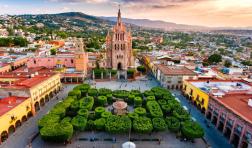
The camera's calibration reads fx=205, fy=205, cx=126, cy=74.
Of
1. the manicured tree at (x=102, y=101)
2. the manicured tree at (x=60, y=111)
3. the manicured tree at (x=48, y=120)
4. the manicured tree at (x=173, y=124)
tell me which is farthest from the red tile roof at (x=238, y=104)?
the manicured tree at (x=48, y=120)

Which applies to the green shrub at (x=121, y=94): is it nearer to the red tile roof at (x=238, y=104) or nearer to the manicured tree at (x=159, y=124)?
the manicured tree at (x=159, y=124)

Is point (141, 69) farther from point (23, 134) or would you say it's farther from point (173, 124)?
point (23, 134)

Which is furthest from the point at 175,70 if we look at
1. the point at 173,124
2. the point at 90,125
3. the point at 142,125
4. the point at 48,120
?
the point at 48,120

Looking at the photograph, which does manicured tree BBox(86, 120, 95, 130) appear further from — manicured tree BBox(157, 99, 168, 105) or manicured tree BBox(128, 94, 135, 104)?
manicured tree BBox(157, 99, 168, 105)

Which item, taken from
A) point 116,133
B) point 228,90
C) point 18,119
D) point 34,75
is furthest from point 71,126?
point 228,90

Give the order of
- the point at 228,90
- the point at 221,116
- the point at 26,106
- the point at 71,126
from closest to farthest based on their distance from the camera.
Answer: the point at 71,126, the point at 221,116, the point at 26,106, the point at 228,90

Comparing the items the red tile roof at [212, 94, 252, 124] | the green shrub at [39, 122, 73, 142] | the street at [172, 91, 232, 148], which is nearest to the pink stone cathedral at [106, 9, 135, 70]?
the street at [172, 91, 232, 148]

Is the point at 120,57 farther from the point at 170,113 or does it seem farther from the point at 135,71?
the point at 170,113
